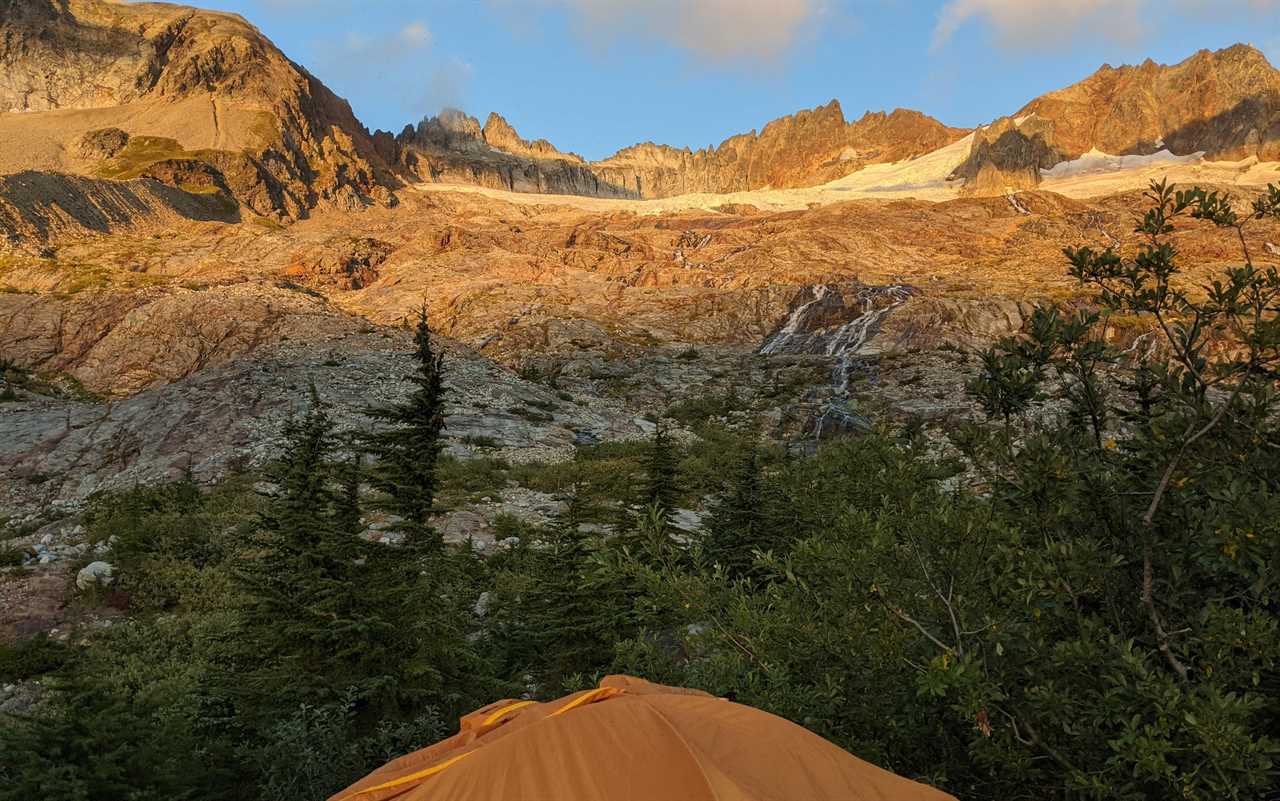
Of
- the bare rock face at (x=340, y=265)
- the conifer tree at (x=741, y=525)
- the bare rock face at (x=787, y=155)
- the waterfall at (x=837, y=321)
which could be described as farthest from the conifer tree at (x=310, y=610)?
the bare rock face at (x=787, y=155)

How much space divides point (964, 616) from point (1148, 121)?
166 m

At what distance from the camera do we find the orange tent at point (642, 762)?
437 cm

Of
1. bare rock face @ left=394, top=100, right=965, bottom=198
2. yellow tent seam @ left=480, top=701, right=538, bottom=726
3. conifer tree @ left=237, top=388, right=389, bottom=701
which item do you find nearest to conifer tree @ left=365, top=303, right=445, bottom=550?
conifer tree @ left=237, top=388, right=389, bottom=701

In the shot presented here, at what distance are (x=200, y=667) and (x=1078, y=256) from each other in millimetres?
11739

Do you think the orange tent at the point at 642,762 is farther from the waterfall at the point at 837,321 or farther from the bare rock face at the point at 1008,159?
the bare rock face at the point at 1008,159

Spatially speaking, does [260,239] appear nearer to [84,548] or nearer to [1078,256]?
[84,548]

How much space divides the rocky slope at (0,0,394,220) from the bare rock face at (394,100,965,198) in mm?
37555

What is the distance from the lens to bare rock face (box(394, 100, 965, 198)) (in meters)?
155

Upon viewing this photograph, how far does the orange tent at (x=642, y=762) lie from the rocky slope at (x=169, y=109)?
102m

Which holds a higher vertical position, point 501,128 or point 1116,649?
point 501,128

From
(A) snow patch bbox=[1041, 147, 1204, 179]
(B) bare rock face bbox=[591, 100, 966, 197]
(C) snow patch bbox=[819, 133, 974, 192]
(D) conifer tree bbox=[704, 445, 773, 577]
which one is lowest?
(D) conifer tree bbox=[704, 445, 773, 577]

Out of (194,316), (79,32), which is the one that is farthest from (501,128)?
(194,316)

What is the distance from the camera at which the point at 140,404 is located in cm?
3011

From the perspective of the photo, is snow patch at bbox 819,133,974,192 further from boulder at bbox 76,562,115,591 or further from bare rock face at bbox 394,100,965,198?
boulder at bbox 76,562,115,591
